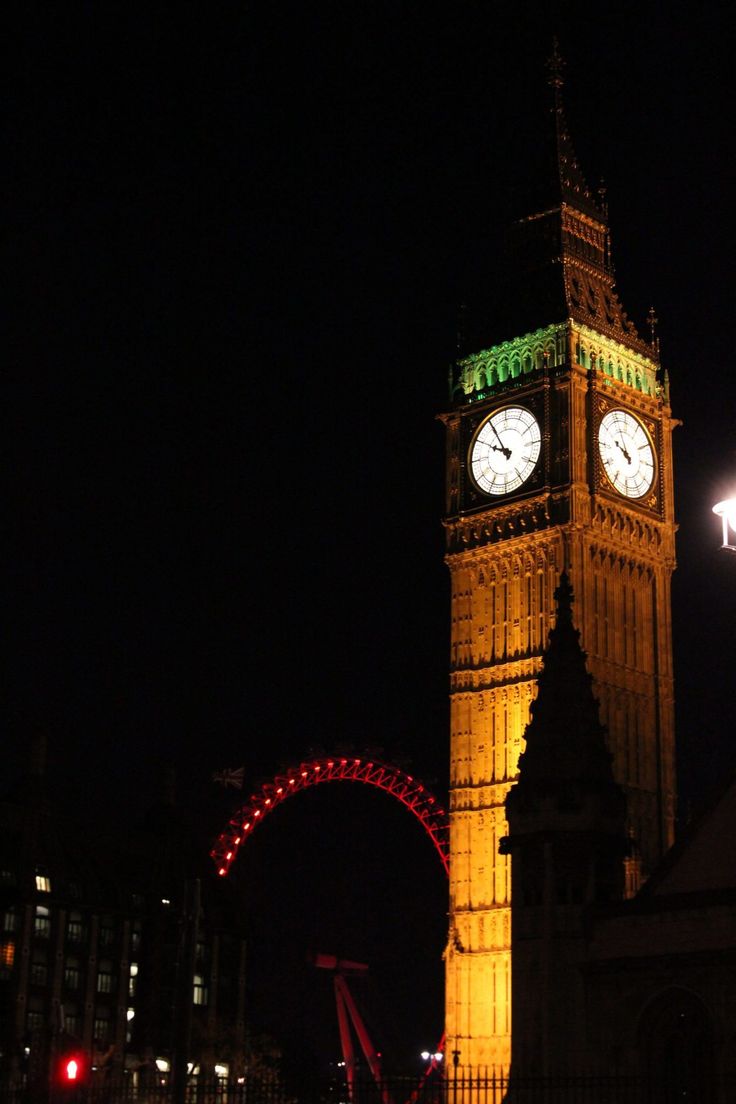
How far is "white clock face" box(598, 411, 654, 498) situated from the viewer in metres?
95.1

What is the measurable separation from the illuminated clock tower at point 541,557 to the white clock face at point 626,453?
4.0 inches

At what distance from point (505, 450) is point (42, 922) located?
36232 millimetres

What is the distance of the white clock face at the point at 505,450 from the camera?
3748 inches

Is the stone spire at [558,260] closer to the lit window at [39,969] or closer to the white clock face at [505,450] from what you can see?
the white clock face at [505,450]

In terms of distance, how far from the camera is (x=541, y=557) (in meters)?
93.6

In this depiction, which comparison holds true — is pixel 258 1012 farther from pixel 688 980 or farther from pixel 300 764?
pixel 688 980

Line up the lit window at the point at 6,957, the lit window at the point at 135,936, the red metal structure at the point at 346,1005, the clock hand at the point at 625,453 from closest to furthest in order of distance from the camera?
1. the clock hand at the point at 625,453
2. the lit window at the point at 6,957
3. the red metal structure at the point at 346,1005
4. the lit window at the point at 135,936

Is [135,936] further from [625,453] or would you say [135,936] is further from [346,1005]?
[625,453]

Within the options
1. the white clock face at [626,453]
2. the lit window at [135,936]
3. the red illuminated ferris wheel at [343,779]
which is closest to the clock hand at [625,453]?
the white clock face at [626,453]

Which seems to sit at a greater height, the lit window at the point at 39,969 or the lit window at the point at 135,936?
the lit window at the point at 135,936

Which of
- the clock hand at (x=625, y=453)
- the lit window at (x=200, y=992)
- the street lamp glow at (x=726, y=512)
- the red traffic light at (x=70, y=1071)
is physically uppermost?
the clock hand at (x=625, y=453)

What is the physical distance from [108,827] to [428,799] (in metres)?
23.8

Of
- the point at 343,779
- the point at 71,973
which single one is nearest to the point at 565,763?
the point at 343,779

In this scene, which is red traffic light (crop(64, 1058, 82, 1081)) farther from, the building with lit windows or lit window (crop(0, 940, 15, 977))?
lit window (crop(0, 940, 15, 977))
